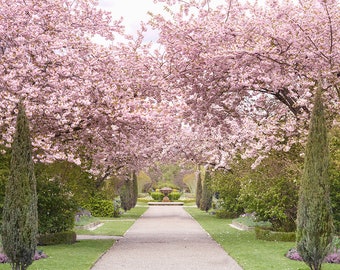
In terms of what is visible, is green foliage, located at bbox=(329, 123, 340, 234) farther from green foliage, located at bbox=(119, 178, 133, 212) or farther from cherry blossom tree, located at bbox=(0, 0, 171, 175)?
green foliage, located at bbox=(119, 178, 133, 212)

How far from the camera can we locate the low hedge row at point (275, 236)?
1820 cm

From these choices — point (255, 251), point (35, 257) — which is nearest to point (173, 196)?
point (255, 251)

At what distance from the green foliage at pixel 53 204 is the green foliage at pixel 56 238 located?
165mm

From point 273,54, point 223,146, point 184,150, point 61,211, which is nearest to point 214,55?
point 273,54

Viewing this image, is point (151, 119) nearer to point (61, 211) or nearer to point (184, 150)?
point (61, 211)

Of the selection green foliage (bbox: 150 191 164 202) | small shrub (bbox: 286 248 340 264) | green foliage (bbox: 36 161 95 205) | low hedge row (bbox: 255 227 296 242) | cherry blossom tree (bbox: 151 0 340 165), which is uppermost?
cherry blossom tree (bbox: 151 0 340 165)

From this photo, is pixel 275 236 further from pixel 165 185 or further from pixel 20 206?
pixel 165 185

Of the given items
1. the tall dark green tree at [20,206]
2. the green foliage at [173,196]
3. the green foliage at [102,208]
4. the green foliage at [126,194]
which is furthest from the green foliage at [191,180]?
the tall dark green tree at [20,206]

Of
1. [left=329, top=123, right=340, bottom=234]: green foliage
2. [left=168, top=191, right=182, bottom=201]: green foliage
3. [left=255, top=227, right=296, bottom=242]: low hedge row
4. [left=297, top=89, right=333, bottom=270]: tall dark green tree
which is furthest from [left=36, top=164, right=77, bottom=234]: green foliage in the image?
[left=168, top=191, right=182, bottom=201]: green foliage

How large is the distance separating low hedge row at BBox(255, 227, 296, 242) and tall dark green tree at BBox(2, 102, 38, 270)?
30.8 feet

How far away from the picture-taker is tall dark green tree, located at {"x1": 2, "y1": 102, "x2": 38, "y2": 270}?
11.1 meters

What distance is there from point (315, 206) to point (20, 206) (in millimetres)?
5602

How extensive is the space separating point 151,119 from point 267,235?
243 inches

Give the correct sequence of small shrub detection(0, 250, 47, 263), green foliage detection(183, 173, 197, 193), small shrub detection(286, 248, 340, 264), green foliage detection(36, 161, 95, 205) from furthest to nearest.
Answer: green foliage detection(183, 173, 197, 193), green foliage detection(36, 161, 95, 205), small shrub detection(0, 250, 47, 263), small shrub detection(286, 248, 340, 264)
